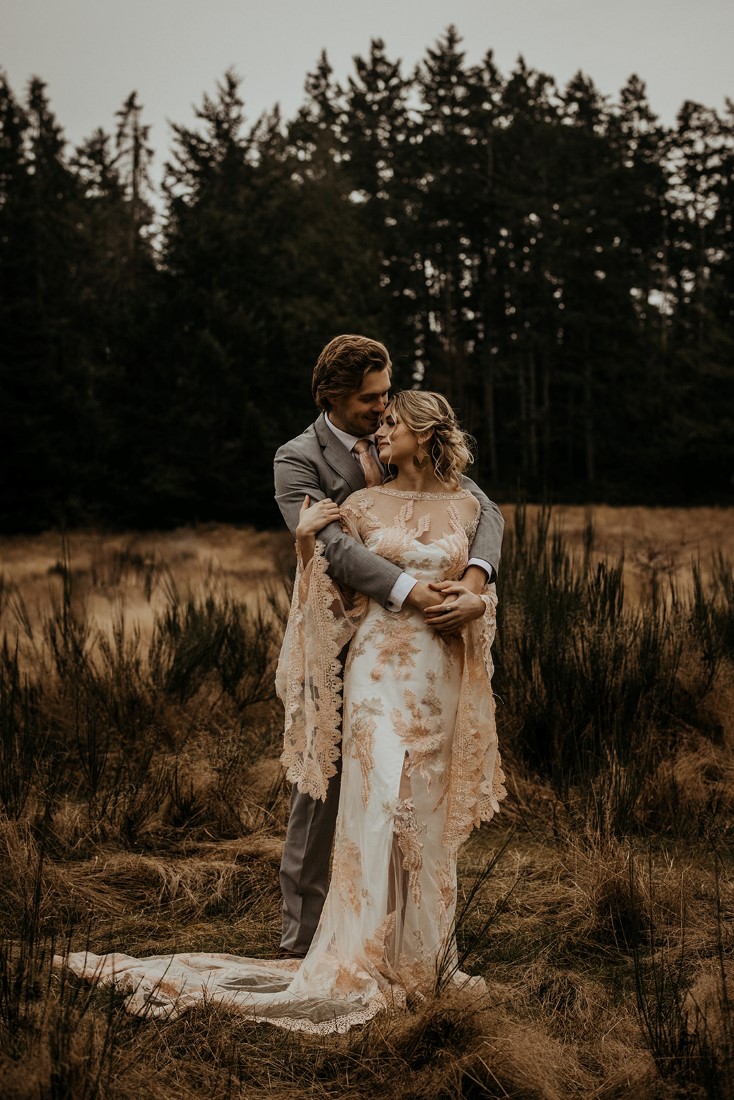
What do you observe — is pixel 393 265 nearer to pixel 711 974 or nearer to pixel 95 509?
pixel 95 509

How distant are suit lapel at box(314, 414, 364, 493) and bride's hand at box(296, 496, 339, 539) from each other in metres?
0.22

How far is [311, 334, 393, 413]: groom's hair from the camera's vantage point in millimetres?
3848

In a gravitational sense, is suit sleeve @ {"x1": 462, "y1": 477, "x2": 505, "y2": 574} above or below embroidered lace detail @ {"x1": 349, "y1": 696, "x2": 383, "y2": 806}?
above

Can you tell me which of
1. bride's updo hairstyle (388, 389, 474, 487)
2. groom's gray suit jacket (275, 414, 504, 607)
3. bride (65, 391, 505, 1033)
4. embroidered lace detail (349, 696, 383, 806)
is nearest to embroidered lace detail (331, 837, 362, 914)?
bride (65, 391, 505, 1033)

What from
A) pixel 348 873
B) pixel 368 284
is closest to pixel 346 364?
pixel 348 873

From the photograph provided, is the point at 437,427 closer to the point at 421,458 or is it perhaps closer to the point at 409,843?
the point at 421,458

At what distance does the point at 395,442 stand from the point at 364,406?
0.31m

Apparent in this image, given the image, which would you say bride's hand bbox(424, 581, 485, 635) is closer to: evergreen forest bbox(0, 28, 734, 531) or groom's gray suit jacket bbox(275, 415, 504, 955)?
groom's gray suit jacket bbox(275, 415, 504, 955)

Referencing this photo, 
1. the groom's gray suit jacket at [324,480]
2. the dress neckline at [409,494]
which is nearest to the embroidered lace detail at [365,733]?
the groom's gray suit jacket at [324,480]

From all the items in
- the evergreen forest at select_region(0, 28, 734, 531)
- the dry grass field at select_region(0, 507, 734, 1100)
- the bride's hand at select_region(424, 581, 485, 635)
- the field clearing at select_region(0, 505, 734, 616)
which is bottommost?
the dry grass field at select_region(0, 507, 734, 1100)

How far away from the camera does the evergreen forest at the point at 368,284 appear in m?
29.3

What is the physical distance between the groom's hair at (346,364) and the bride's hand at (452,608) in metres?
0.87

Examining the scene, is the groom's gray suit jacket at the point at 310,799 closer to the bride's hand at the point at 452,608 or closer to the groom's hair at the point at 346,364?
the groom's hair at the point at 346,364

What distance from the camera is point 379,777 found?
3.49 m
